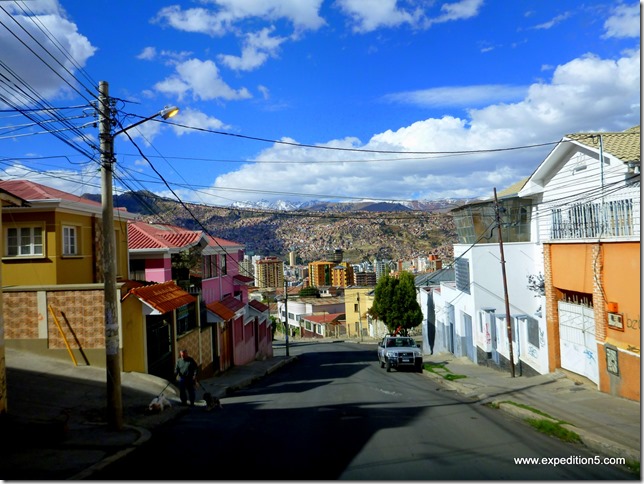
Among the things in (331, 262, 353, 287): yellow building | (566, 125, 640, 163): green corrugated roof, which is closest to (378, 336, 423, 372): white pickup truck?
(566, 125, 640, 163): green corrugated roof

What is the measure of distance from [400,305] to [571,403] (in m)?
37.4

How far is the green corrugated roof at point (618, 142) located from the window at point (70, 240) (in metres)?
16.1

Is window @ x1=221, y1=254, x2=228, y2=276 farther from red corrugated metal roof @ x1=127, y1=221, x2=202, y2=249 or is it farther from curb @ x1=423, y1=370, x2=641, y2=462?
curb @ x1=423, y1=370, x2=641, y2=462

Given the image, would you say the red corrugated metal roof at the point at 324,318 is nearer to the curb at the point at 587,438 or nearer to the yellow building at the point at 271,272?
the yellow building at the point at 271,272

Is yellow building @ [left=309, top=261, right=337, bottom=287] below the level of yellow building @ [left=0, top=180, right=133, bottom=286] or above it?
below

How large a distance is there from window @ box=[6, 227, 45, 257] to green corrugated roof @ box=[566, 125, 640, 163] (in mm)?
16778

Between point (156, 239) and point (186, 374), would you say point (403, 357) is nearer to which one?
point (156, 239)

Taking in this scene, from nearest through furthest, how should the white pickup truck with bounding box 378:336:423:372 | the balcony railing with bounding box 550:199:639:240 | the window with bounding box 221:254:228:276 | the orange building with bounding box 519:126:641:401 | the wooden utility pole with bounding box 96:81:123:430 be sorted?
the wooden utility pole with bounding box 96:81:123:430 → the orange building with bounding box 519:126:641:401 → the balcony railing with bounding box 550:199:639:240 → the white pickup truck with bounding box 378:336:423:372 → the window with bounding box 221:254:228:276

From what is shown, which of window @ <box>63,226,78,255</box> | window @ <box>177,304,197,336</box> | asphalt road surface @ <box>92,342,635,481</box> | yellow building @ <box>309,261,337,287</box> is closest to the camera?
asphalt road surface @ <box>92,342,635,481</box>

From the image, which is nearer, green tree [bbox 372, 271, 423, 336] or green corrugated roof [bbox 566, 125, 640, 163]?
green corrugated roof [bbox 566, 125, 640, 163]

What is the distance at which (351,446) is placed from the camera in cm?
950

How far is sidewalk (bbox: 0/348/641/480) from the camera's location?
8.66 meters

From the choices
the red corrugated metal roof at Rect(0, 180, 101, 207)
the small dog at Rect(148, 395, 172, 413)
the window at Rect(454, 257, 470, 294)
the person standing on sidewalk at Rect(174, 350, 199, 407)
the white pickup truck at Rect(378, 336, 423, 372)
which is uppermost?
the red corrugated metal roof at Rect(0, 180, 101, 207)

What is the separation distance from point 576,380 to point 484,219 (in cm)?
1232
